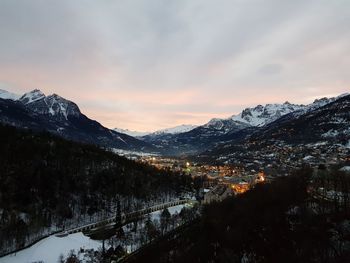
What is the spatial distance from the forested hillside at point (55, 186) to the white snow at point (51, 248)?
4410mm

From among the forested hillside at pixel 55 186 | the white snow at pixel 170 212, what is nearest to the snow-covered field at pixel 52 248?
the forested hillside at pixel 55 186

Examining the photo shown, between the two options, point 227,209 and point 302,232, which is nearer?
point 302,232

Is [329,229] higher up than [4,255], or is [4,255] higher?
[329,229]

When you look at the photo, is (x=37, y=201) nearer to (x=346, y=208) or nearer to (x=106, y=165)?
(x=106, y=165)

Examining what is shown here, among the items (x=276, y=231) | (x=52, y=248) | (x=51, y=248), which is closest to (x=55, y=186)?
(x=51, y=248)

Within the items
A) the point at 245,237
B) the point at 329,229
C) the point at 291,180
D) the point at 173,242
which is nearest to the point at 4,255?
the point at 173,242

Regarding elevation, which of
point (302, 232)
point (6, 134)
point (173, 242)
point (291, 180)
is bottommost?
point (173, 242)

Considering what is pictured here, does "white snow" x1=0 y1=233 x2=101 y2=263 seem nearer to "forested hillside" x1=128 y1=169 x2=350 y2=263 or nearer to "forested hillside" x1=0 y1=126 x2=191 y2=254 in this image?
"forested hillside" x1=0 y1=126 x2=191 y2=254

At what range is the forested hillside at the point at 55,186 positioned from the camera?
373 ft

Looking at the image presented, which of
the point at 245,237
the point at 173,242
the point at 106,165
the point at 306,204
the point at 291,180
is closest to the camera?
the point at 245,237

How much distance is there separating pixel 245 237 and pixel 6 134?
5463 inches

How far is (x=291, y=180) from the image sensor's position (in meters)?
115

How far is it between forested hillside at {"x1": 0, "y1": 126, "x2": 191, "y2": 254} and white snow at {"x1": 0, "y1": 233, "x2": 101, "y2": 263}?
174 inches

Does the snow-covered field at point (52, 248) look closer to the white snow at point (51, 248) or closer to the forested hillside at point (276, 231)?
the white snow at point (51, 248)
